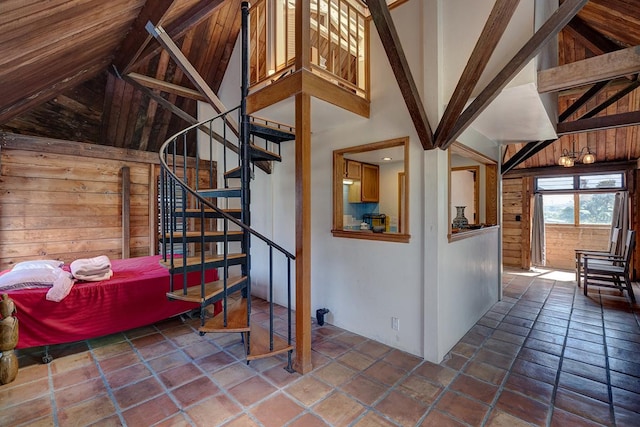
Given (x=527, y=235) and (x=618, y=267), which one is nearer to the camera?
(x=618, y=267)

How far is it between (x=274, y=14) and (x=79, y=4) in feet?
6.83

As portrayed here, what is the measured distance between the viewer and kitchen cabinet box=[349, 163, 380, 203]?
5070 millimetres

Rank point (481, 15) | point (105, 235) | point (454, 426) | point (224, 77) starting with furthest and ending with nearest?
point (224, 77) → point (105, 235) → point (481, 15) → point (454, 426)

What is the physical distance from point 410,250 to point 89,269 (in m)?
3.24

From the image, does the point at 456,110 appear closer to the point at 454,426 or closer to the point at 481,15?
the point at 481,15

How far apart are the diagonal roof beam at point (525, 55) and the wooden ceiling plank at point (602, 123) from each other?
8.63ft

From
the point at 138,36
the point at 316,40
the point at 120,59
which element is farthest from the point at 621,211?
the point at 120,59

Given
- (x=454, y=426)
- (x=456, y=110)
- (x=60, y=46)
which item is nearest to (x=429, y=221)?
(x=456, y=110)

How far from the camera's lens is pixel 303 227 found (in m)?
2.47

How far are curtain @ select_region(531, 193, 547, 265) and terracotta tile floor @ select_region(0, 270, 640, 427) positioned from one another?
4172 millimetres

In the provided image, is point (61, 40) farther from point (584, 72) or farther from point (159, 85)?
point (584, 72)

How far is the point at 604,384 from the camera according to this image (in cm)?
230

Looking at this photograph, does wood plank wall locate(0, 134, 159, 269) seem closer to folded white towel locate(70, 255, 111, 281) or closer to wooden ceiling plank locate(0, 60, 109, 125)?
wooden ceiling plank locate(0, 60, 109, 125)

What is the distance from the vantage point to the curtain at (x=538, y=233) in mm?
7004
